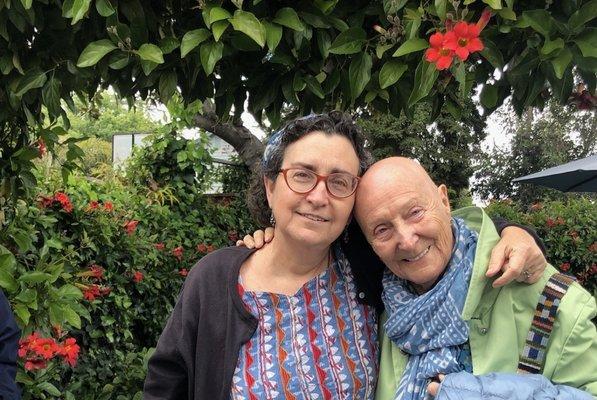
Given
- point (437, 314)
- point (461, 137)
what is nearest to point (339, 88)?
point (437, 314)

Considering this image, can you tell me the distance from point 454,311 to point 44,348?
1.74m

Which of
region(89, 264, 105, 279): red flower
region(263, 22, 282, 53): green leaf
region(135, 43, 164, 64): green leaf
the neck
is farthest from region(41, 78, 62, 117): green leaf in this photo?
region(89, 264, 105, 279): red flower

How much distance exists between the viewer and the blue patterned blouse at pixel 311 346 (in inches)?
63.4

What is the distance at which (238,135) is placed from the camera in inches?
271

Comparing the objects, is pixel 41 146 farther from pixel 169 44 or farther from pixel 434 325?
pixel 434 325

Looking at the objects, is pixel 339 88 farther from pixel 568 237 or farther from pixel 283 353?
pixel 568 237

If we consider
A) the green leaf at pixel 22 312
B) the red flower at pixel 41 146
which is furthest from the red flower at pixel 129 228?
the green leaf at pixel 22 312

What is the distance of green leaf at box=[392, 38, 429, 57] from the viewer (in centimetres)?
156

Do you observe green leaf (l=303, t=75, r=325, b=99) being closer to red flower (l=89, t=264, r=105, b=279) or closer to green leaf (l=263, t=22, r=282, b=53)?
green leaf (l=263, t=22, r=282, b=53)

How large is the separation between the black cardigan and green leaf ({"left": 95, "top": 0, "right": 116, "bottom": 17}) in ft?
2.42

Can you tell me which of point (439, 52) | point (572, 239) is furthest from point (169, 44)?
point (572, 239)

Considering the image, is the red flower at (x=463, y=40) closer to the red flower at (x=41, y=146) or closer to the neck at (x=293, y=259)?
the neck at (x=293, y=259)

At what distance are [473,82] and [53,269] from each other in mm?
1856

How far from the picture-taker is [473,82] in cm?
175
